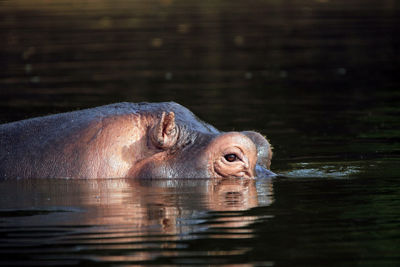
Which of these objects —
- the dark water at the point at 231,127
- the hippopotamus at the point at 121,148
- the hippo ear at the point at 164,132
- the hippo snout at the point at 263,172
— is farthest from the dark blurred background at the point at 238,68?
the hippo ear at the point at 164,132

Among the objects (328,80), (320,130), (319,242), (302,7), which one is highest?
(302,7)

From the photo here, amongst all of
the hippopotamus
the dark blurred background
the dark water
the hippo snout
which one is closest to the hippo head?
the hippopotamus

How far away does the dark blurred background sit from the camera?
1379 cm

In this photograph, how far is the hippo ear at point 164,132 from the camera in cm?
889

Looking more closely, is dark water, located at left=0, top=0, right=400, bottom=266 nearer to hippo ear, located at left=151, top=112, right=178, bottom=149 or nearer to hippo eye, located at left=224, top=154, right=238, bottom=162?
hippo eye, located at left=224, top=154, right=238, bottom=162

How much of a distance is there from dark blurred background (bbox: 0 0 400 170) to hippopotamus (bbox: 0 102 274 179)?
2.28 m

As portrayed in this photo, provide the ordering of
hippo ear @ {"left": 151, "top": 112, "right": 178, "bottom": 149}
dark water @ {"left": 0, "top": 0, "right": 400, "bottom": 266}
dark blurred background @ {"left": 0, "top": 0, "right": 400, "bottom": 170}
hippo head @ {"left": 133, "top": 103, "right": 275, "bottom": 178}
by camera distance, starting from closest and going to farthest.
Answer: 1. dark water @ {"left": 0, "top": 0, "right": 400, "bottom": 266}
2. hippo ear @ {"left": 151, "top": 112, "right": 178, "bottom": 149}
3. hippo head @ {"left": 133, "top": 103, "right": 275, "bottom": 178}
4. dark blurred background @ {"left": 0, "top": 0, "right": 400, "bottom": 170}

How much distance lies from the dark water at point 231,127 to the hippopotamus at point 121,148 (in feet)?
0.44

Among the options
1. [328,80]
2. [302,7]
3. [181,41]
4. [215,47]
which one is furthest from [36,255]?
[302,7]

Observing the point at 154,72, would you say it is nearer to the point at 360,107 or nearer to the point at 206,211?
the point at 360,107

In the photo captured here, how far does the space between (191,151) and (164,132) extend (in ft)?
1.07

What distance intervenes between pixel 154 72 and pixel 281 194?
486 inches

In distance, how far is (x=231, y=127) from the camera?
525 inches

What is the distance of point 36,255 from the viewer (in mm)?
6617
